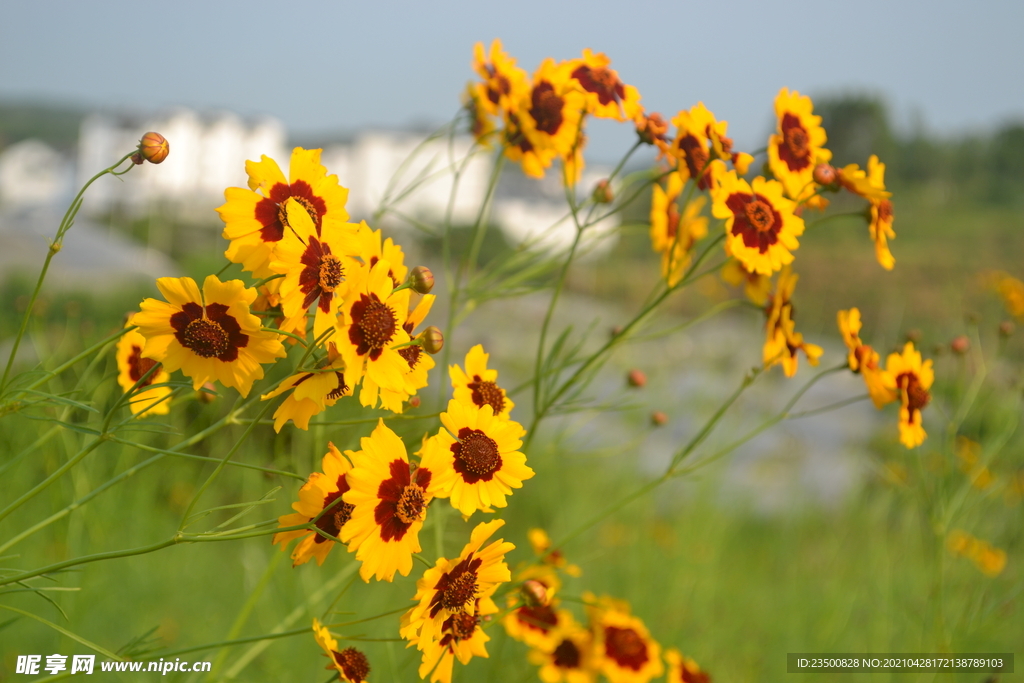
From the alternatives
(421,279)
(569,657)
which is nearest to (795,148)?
(421,279)

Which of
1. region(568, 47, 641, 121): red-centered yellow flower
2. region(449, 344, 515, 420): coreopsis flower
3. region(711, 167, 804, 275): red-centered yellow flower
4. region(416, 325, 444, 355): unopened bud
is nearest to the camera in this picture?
region(416, 325, 444, 355): unopened bud

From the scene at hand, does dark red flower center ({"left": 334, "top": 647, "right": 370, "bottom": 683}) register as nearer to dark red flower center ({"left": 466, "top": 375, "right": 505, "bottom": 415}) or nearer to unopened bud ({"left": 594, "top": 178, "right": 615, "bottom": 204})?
dark red flower center ({"left": 466, "top": 375, "right": 505, "bottom": 415})

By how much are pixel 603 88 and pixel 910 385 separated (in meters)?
0.57

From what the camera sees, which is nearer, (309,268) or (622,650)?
(309,268)

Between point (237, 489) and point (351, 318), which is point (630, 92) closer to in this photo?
point (351, 318)

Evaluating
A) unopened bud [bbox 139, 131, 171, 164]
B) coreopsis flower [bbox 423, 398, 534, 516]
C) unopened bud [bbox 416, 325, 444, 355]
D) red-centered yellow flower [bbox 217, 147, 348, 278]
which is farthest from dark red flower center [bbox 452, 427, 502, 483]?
unopened bud [bbox 139, 131, 171, 164]

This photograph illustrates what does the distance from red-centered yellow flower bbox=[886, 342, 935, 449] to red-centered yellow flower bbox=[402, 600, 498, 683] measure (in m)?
0.58

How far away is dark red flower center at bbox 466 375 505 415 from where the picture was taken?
736 mm

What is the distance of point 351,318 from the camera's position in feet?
1.89

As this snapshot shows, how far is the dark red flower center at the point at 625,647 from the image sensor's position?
44.5 inches

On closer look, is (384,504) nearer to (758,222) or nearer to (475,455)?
(475,455)

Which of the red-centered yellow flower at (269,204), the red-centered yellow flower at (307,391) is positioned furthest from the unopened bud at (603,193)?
the red-centered yellow flower at (307,391)

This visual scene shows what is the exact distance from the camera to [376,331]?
59 cm

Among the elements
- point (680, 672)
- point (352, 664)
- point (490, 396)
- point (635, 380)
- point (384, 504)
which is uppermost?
point (635, 380)
